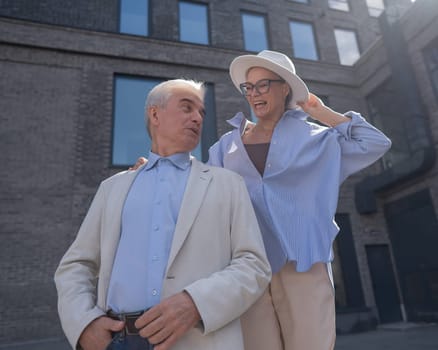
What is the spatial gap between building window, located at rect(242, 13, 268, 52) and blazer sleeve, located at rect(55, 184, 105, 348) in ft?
38.4

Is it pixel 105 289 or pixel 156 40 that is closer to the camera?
pixel 105 289

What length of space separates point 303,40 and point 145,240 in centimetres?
1350

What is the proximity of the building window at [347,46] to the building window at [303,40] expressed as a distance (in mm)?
1240

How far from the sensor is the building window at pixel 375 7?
48.8 ft

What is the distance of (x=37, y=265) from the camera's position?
7.49 meters

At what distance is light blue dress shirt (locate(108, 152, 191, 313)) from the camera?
4.67ft

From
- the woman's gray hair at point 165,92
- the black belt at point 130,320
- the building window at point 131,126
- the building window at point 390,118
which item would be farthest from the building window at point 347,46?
the black belt at point 130,320

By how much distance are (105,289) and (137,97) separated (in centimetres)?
909

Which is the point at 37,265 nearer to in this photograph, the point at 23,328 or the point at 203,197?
the point at 23,328

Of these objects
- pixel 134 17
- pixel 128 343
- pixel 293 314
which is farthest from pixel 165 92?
pixel 134 17

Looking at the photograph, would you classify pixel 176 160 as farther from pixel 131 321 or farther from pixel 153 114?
pixel 131 321

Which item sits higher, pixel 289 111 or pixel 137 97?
pixel 137 97

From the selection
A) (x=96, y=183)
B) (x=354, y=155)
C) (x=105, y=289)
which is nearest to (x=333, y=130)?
(x=354, y=155)

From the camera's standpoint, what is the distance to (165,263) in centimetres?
146
